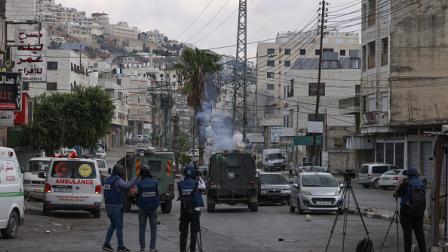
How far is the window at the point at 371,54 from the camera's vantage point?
62100mm

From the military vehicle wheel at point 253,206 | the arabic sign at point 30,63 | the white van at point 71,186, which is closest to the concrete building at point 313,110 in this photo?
the arabic sign at point 30,63

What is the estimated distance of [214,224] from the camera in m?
26.2

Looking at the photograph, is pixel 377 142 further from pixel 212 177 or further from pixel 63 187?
pixel 63 187

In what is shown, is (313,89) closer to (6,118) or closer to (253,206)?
(253,206)

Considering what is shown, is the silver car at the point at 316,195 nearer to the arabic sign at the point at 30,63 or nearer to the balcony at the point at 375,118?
the arabic sign at the point at 30,63

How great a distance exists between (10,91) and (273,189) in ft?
48.3

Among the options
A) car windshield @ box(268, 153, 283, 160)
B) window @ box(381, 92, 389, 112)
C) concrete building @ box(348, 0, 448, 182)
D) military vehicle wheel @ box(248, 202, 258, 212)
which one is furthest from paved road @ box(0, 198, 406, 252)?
car windshield @ box(268, 153, 283, 160)

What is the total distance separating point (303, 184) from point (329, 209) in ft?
4.62

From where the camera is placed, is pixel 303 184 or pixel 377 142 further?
pixel 377 142

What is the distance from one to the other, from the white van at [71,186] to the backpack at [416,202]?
1392cm

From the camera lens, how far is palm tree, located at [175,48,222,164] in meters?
60.6

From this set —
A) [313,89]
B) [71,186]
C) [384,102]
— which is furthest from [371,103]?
[71,186]

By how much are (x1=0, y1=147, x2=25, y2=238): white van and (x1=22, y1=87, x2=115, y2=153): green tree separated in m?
34.3

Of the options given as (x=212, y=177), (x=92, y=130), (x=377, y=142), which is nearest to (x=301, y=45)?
(x=377, y=142)
